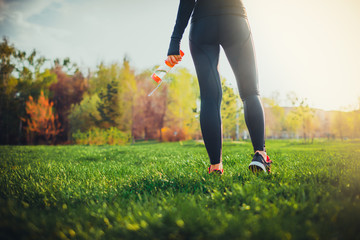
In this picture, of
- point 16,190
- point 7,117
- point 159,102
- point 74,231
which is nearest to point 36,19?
point 7,117

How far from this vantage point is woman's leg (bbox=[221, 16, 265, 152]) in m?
1.98

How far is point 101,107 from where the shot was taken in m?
25.8

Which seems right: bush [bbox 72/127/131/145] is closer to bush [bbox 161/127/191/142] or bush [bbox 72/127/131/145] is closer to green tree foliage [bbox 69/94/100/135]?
bush [bbox 161/127/191/142]

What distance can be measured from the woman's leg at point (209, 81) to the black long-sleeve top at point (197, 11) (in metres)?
0.11

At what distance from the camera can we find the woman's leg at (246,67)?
1.98m

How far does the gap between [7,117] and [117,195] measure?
33.2 metres

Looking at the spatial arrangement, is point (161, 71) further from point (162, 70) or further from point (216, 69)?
point (216, 69)

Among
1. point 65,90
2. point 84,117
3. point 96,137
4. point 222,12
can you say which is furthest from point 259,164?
point 65,90

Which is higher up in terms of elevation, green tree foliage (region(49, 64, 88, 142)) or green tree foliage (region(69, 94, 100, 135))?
green tree foliage (region(49, 64, 88, 142))

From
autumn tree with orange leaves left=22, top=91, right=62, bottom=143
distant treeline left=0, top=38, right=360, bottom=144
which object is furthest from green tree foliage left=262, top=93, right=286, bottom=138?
autumn tree with orange leaves left=22, top=91, right=62, bottom=143

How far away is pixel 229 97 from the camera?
17703 mm

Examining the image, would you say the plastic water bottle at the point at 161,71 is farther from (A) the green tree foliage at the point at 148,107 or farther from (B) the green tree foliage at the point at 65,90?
(B) the green tree foliage at the point at 65,90

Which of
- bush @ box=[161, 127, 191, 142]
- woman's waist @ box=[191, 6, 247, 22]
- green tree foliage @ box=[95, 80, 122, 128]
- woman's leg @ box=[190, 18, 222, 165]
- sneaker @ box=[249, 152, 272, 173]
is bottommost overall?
bush @ box=[161, 127, 191, 142]

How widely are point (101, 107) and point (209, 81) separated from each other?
2623 cm
